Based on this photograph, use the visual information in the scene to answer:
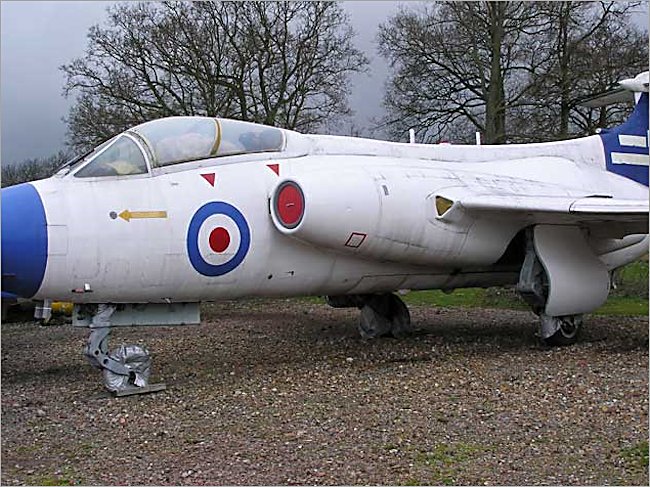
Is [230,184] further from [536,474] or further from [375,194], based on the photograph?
[536,474]

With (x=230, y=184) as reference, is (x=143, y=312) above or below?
below

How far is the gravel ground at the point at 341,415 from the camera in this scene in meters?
4.50

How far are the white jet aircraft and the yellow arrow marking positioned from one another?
2 centimetres

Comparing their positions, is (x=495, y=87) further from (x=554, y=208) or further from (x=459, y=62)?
(x=554, y=208)

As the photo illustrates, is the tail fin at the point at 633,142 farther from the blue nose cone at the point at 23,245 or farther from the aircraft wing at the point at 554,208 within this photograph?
the blue nose cone at the point at 23,245

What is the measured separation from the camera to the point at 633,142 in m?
10.5

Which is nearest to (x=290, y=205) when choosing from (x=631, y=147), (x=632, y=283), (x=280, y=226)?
(x=280, y=226)

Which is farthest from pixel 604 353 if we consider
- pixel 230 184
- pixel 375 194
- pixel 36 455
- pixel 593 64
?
pixel 593 64

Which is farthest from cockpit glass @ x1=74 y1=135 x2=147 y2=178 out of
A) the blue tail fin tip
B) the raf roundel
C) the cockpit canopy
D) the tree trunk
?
the tree trunk

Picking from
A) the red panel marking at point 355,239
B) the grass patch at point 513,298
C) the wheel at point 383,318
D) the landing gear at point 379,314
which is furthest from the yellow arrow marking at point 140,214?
the grass patch at point 513,298

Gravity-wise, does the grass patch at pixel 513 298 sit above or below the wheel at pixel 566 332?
below

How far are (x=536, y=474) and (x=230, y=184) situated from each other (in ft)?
12.4

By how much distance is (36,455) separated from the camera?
5.02 meters

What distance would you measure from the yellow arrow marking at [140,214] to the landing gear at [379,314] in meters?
3.60
